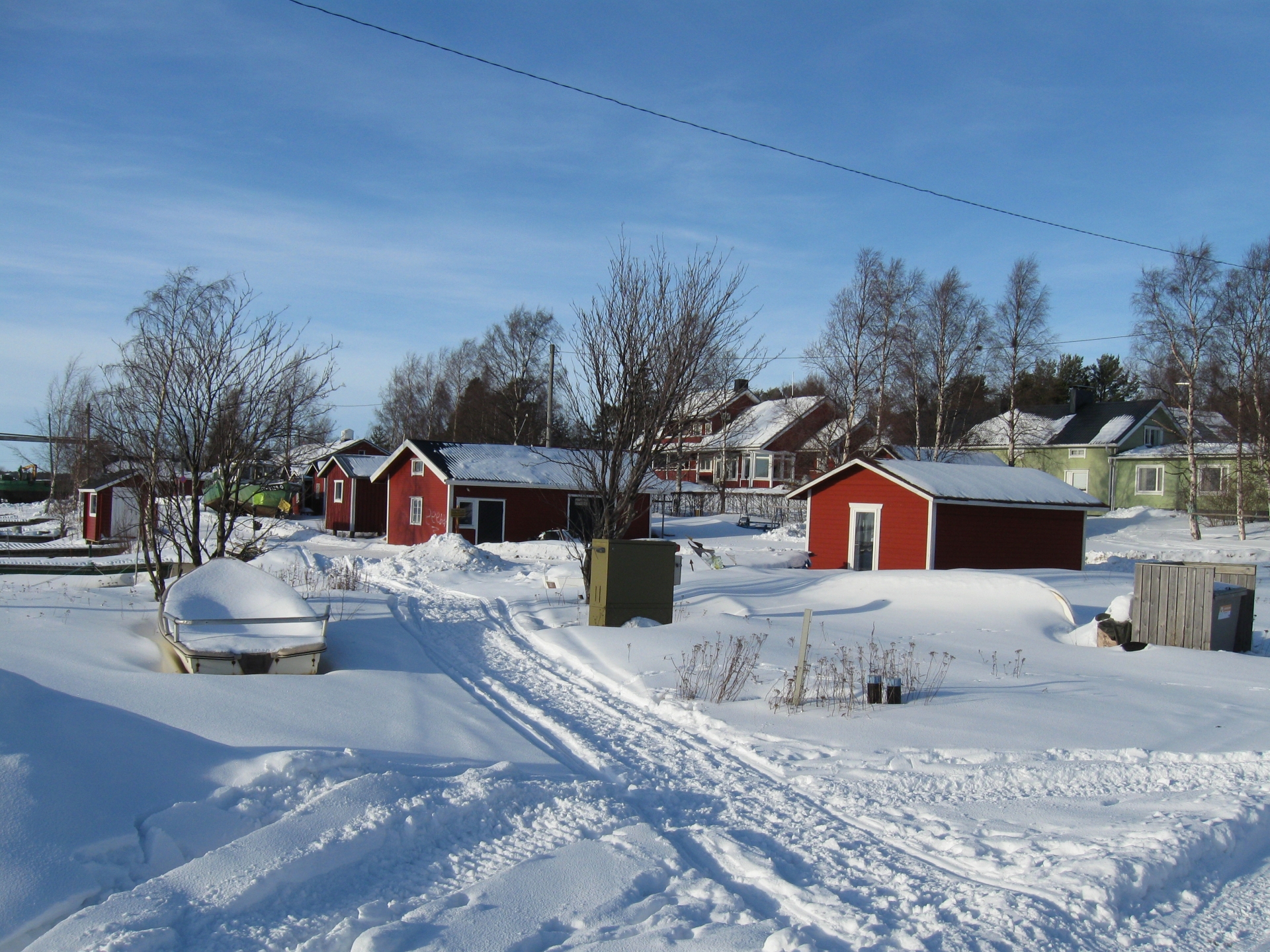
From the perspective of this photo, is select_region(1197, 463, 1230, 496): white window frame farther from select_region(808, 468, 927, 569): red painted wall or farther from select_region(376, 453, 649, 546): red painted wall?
select_region(376, 453, 649, 546): red painted wall

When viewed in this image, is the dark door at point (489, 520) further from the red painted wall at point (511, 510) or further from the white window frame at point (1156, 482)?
the white window frame at point (1156, 482)

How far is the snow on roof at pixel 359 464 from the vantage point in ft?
135

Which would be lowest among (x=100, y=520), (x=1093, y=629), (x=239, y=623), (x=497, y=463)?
(x=100, y=520)

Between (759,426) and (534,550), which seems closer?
(534,550)

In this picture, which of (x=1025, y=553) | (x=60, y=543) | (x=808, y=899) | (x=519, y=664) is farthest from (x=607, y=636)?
(x=60, y=543)

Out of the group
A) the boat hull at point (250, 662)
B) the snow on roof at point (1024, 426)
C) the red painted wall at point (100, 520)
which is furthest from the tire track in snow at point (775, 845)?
the snow on roof at point (1024, 426)

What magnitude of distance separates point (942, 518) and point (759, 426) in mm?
35045

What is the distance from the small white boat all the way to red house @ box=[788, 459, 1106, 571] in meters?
17.2

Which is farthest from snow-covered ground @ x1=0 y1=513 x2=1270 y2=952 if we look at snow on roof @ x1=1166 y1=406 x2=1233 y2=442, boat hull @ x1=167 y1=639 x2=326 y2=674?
snow on roof @ x1=1166 y1=406 x2=1233 y2=442

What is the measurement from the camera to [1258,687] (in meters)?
10.6

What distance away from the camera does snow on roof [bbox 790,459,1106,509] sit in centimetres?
2422

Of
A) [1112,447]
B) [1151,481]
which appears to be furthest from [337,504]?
[1151,481]

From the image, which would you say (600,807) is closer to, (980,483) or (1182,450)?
(980,483)

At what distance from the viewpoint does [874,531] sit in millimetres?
25438
